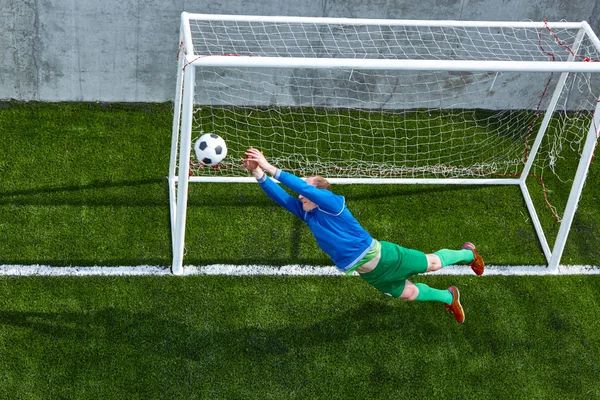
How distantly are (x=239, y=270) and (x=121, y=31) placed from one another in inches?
117

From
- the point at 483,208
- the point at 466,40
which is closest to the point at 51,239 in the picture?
the point at 483,208

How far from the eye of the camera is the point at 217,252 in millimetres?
7262

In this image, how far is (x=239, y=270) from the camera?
7121 millimetres

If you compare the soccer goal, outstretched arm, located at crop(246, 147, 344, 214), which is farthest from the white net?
outstretched arm, located at crop(246, 147, 344, 214)

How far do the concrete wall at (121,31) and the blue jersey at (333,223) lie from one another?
9.81 feet

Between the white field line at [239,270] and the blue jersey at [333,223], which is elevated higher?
the blue jersey at [333,223]

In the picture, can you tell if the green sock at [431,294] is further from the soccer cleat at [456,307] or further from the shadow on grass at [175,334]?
the shadow on grass at [175,334]

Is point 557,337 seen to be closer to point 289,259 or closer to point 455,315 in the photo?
point 455,315

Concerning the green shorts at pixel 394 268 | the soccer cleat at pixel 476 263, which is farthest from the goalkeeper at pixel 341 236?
the soccer cleat at pixel 476 263

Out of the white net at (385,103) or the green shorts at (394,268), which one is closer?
the green shorts at (394,268)

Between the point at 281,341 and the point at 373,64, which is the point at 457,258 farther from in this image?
the point at 373,64

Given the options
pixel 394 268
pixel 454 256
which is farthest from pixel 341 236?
pixel 454 256

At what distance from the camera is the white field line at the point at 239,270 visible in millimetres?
6887

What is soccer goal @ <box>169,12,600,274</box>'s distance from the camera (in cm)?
820
